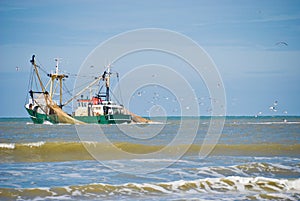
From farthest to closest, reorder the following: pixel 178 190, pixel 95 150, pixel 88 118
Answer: pixel 88 118 < pixel 95 150 < pixel 178 190

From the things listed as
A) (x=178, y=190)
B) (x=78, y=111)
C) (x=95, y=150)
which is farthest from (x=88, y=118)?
(x=178, y=190)

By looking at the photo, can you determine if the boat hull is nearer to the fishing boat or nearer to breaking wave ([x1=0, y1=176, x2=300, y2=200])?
the fishing boat

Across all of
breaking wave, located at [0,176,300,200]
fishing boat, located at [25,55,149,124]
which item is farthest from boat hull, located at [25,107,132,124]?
breaking wave, located at [0,176,300,200]

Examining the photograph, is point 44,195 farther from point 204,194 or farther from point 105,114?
point 105,114

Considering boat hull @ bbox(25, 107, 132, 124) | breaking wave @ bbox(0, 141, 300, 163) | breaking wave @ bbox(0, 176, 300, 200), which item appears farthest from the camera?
boat hull @ bbox(25, 107, 132, 124)

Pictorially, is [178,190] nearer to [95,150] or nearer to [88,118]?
[95,150]

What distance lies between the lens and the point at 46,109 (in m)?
100

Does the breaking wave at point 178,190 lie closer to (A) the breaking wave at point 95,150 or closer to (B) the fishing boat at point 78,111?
(A) the breaking wave at point 95,150

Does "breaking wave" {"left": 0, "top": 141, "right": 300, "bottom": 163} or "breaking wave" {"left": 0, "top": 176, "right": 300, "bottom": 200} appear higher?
"breaking wave" {"left": 0, "top": 141, "right": 300, "bottom": 163}

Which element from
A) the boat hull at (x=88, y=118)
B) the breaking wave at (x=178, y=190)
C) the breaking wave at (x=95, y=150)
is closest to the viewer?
the breaking wave at (x=178, y=190)

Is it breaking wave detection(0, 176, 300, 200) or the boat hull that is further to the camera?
the boat hull

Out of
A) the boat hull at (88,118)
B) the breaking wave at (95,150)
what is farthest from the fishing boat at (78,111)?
the breaking wave at (95,150)

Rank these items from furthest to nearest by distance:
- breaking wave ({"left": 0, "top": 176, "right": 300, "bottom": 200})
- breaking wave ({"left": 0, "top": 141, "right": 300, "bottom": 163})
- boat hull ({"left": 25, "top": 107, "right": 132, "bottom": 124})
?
boat hull ({"left": 25, "top": 107, "right": 132, "bottom": 124})
breaking wave ({"left": 0, "top": 141, "right": 300, "bottom": 163})
breaking wave ({"left": 0, "top": 176, "right": 300, "bottom": 200})

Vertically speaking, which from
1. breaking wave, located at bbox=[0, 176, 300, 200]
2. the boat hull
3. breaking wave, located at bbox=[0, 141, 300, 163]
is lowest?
breaking wave, located at bbox=[0, 176, 300, 200]
